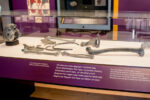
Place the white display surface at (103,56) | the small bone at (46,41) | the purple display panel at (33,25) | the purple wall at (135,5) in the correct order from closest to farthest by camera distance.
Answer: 1. the white display surface at (103,56)
2. the small bone at (46,41)
3. the purple display panel at (33,25)
4. the purple wall at (135,5)

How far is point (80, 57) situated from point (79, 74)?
15 centimetres

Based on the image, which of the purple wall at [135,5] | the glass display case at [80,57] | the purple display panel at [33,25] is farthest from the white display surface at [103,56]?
the purple wall at [135,5]

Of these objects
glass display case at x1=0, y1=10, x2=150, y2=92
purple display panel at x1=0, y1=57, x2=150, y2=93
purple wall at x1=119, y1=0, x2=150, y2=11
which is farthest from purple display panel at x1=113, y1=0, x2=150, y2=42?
purple wall at x1=119, y1=0, x2=150, y2=11

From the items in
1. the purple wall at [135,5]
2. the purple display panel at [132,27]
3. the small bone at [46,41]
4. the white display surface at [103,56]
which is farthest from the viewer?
the purple wall at [135,5]

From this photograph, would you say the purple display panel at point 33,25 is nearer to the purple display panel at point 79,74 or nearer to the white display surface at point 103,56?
the white display surface at point 103,56

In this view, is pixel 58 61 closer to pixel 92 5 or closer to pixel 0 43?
pixel 0 43

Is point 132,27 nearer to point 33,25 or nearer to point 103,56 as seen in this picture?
point 103,56

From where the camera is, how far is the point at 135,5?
2732 millimetres

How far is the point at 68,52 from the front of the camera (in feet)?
4.17

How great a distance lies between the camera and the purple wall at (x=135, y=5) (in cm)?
270

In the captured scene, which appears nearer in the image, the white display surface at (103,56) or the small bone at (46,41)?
Result: the white display surface at (103,56)

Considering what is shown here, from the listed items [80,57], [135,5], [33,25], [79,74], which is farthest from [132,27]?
[135,5]

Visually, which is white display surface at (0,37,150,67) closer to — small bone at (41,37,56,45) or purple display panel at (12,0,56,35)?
small bone at (41,37,56,45)

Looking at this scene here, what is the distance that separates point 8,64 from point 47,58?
22 cm
